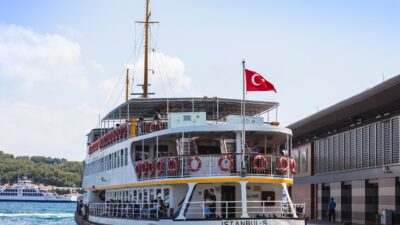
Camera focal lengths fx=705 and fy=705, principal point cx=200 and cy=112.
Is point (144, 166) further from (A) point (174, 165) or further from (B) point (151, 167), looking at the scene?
(A) point (174, 165)

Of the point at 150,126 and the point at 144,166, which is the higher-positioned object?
the point at 150,126

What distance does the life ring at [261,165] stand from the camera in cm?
2761

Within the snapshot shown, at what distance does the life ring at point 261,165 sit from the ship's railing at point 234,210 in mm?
1390

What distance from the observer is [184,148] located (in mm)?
31062

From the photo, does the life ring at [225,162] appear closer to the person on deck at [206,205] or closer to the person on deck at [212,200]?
the person on deck at [212,200]

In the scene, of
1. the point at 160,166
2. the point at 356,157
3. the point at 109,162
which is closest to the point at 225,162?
the point at 160,166

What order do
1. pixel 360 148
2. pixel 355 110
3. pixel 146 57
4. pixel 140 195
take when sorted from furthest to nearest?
pixel 146 57 → pixel 360 148 → pixel 355 110 → pixel 140 195

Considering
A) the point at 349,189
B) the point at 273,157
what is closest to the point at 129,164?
the point at 273,157

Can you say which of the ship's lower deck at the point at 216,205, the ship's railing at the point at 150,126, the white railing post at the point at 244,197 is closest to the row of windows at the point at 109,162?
the ship's railing at the point at 150,126

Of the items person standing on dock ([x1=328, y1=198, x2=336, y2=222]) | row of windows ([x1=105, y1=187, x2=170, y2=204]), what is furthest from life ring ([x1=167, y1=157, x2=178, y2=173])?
person standing on dock ([x1=328, y1=198, x2=336, y2=222])

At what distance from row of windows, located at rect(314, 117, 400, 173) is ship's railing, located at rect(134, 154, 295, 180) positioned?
11608 mm

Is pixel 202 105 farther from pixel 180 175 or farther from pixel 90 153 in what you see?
pixel 90 153

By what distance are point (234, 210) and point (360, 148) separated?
1663 cm

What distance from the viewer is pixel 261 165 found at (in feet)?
91.1
